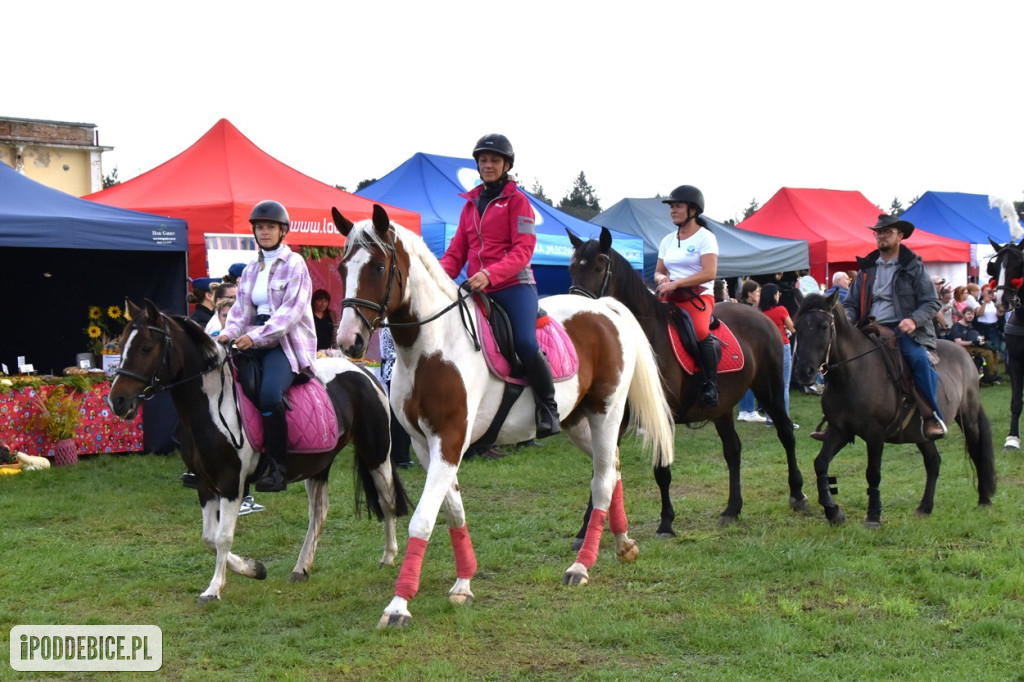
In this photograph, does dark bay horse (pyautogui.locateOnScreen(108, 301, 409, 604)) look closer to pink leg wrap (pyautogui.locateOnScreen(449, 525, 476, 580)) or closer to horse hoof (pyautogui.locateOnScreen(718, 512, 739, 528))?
pink leg wrap (pyautogui.locateOnScreen(449, 525, 476, 580))

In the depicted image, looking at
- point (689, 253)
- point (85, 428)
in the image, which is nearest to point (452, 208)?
point (85, 428)

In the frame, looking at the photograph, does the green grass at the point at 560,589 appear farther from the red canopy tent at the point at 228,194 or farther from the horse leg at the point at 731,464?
the red canopy tent at the point at 228,194

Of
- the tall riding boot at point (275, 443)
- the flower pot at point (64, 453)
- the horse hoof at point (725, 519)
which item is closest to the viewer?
the tall riding boot at point (275, 443)

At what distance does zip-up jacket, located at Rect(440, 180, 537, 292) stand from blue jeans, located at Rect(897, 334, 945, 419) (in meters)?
3.61

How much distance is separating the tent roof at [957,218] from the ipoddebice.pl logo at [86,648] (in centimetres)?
2729

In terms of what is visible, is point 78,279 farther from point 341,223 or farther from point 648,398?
point 648,398

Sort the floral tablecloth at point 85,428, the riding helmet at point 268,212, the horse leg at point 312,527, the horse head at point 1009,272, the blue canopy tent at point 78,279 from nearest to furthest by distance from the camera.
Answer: the riding helmet at point 268,212, the horse leg at point 312,527, the horse head at point 1009,272, the floral tablecloth at point 85,428, the blue canopy tent at point 78,279

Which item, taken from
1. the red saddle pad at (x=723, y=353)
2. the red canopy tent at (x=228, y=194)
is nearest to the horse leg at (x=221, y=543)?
the red saddle pad at (x=723, y=353)

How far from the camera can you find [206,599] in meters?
5.39

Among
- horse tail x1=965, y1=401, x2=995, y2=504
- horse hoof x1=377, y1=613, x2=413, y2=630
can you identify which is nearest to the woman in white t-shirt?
horse tail x1=965, y1=401, x2=995, y2=504

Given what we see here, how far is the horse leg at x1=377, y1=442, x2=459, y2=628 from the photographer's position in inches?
191

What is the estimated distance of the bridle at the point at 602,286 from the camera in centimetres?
686

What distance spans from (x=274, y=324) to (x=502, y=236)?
4.99 feet

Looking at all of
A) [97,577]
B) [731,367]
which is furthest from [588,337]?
[97,577]
